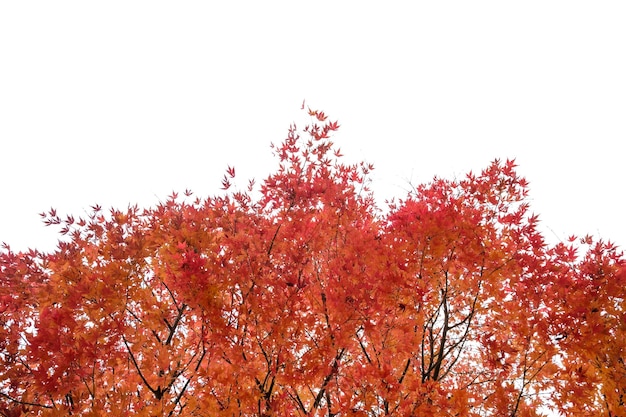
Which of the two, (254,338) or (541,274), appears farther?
(541,274)

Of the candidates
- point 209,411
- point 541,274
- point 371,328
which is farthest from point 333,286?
point 541,274

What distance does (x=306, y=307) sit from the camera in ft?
18.7

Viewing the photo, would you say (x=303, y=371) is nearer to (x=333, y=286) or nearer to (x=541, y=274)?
(x=333, y=286)

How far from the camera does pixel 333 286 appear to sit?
5184 mm

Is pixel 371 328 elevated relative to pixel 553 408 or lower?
elevated

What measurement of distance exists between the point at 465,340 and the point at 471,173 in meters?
2.74

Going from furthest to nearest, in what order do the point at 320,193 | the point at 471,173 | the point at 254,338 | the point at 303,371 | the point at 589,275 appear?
1. the point at 471,173
2. the point at 589,275
3. the point at 320,193
4. the point at 254,338
5. the point at 303,371

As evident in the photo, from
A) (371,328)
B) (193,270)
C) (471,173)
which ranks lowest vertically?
(371,328)

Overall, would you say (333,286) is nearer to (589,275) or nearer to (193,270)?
(193,270)

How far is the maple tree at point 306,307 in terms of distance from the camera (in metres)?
4.63

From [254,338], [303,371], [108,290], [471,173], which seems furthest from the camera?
[471,173]

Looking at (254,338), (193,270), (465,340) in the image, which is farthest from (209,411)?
(465,340)

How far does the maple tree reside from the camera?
4629mm

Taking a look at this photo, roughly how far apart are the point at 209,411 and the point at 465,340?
13.0ft
